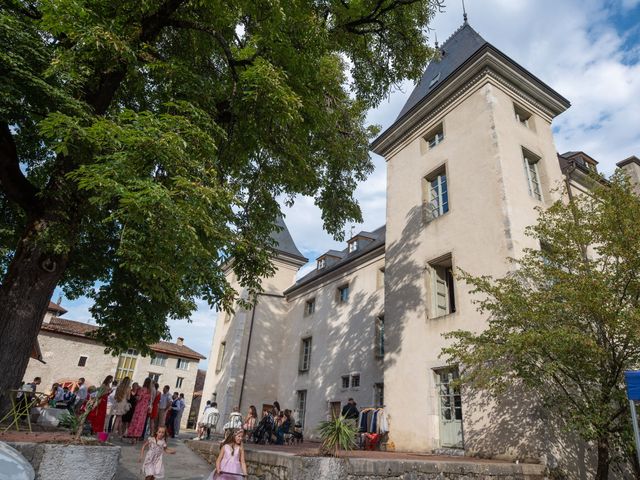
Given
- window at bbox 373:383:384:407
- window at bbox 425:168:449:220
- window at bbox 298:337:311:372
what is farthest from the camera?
window at bbox 298:337:311:372

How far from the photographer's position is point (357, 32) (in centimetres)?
908

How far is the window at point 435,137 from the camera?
43.7ft

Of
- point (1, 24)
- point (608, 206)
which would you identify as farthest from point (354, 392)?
point (1, 24)

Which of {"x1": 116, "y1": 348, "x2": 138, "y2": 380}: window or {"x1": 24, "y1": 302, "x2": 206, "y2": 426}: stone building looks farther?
{"x1": 116, "y1": 348, "x2": 138, "y2": 380}: window

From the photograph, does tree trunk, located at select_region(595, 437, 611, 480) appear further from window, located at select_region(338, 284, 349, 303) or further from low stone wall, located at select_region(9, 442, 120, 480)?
window, located at select_region(338, 284, 349, 303)

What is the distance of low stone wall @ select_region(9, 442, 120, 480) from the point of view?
3.96 meters

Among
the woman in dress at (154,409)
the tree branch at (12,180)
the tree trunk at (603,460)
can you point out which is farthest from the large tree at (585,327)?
the woman in dress at (154,409)

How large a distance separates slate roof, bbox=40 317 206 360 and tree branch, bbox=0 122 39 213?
22.6m

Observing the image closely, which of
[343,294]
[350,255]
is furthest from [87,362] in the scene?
[350,255]

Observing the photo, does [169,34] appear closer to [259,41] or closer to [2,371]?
[259,41]

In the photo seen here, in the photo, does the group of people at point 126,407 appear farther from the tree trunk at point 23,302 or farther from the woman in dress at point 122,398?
the tree trunk at point 23,302

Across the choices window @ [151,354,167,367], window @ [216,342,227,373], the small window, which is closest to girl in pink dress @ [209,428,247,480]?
the small window

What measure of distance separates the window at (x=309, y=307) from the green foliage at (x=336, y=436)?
15190 mm

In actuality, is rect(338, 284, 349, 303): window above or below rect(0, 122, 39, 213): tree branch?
above
